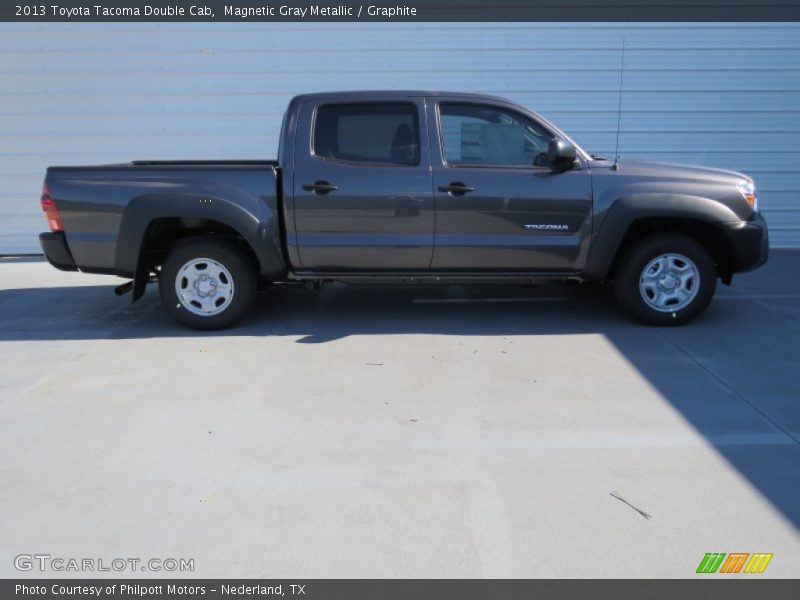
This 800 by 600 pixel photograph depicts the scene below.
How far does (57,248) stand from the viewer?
622cm

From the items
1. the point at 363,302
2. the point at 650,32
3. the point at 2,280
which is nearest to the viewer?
the point at 363,302

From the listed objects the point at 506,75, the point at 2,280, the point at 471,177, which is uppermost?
the point at 506,75

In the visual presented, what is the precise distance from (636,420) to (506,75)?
6367mm

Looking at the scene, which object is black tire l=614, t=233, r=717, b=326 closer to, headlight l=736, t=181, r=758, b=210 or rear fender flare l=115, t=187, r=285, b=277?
headlight l=736, t=181, r=758, b=210

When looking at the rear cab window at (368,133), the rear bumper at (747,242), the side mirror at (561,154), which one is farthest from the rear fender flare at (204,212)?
the rear bumper at (747,242)

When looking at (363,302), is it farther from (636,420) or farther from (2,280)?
(2,280)

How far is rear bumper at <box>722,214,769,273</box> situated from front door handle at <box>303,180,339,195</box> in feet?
10.4

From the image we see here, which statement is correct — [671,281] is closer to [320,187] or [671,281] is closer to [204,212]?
[320,187]

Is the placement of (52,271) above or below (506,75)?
below

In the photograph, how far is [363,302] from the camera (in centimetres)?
739

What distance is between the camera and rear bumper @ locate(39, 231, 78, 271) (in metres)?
6.20

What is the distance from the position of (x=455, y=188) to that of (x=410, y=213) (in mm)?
409
